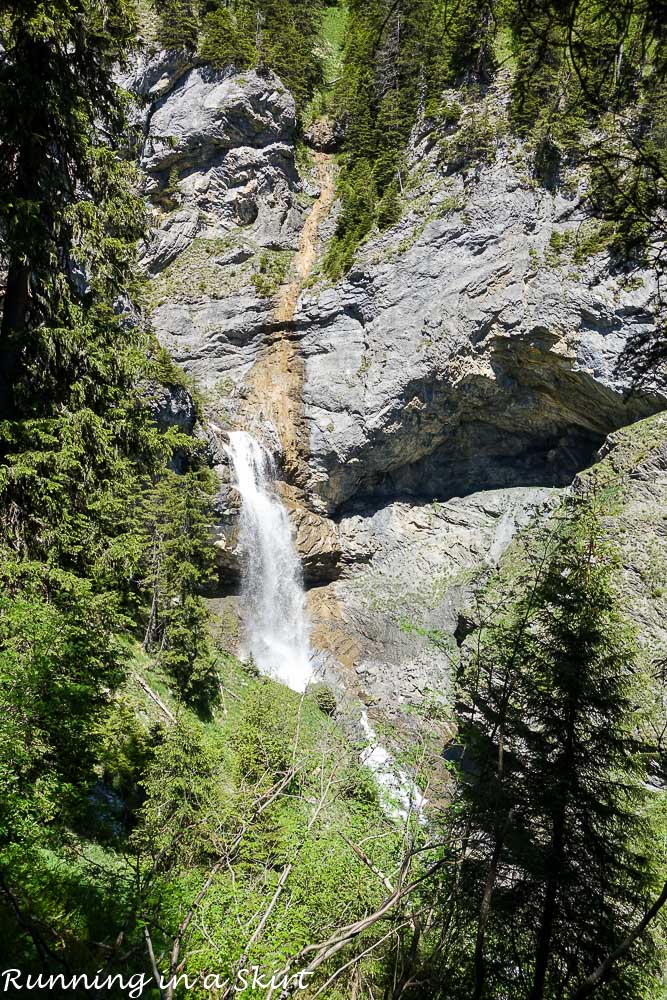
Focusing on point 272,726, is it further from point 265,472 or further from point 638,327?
point 638,327

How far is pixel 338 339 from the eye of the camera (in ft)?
103

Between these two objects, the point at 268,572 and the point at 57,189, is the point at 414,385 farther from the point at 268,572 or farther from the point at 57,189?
the point at 57,189

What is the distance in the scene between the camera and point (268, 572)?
1137 inches

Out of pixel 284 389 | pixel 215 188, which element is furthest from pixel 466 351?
pixel 215 188

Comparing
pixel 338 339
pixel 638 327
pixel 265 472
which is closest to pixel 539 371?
pixel 638 327

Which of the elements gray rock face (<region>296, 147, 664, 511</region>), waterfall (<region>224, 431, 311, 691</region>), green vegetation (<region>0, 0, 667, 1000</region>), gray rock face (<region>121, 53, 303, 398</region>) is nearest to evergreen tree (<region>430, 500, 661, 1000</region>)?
green vegetation (<region>0, 0, 667, 1000</region>)

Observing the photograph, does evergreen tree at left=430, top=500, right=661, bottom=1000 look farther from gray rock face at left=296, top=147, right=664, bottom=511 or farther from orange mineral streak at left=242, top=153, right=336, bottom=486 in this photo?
orange mineral streak at left=242, top=153, right=336, bottom=486

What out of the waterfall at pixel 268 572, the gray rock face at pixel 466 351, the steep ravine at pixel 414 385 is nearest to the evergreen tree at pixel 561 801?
the steep ravine at pixel 414 385

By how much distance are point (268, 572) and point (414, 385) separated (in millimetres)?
12151

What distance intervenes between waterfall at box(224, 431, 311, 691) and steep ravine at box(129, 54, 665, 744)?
854mm

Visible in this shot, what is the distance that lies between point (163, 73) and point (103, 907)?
166 ft

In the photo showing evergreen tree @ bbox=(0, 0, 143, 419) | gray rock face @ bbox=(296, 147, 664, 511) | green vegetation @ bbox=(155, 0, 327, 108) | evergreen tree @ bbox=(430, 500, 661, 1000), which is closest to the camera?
evergreen tree @ bbox=(430, 500, 661, 1000)

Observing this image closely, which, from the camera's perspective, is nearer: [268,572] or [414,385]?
[414,385]

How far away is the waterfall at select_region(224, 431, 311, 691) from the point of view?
91.2ft
